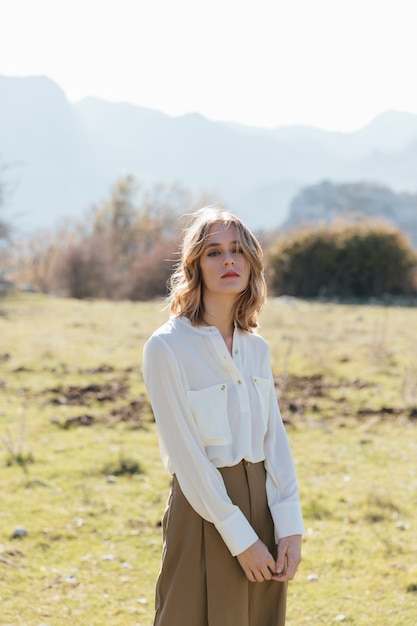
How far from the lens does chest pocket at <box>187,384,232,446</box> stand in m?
2.12

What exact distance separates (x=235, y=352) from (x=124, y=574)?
2.43 meters

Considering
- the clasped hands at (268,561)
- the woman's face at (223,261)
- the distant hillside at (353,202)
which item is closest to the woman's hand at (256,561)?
the clasped hands at (268,561)

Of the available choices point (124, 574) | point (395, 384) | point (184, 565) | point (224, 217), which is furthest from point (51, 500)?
point (395, 384)

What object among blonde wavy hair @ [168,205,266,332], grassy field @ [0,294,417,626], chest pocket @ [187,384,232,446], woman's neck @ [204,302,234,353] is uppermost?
blonde wavy hair @ [168,205,266,332]

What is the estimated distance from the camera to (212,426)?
213 cm

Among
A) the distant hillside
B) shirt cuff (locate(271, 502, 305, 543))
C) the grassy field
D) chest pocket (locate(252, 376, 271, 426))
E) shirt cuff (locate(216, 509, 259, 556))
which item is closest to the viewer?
shirt cuff (locate(216, 509, 259, 556))

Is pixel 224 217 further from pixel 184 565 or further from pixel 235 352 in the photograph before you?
pixel 184 565

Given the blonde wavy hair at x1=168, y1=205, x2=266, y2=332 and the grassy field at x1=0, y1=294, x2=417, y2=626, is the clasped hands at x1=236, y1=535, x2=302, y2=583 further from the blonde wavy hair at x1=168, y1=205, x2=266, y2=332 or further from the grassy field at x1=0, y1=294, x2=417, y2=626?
the grassy field at x1=0, y1=294, x2=417, y2=626

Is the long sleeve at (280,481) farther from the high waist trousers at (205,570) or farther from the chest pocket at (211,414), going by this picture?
the chest pocket at (211,414)

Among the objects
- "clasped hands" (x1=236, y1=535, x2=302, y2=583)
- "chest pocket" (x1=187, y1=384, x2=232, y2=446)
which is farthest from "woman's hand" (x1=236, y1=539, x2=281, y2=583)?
"chest pocket" (x1=187, y1=384, x2=232, y2=446)

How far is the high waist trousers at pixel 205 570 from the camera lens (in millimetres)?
2102

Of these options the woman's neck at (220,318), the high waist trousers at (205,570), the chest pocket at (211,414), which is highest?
the woman's neck at (220,318)

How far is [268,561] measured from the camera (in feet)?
6.81

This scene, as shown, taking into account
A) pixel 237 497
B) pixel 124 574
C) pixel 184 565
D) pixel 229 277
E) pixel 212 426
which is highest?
pixel 229 277
